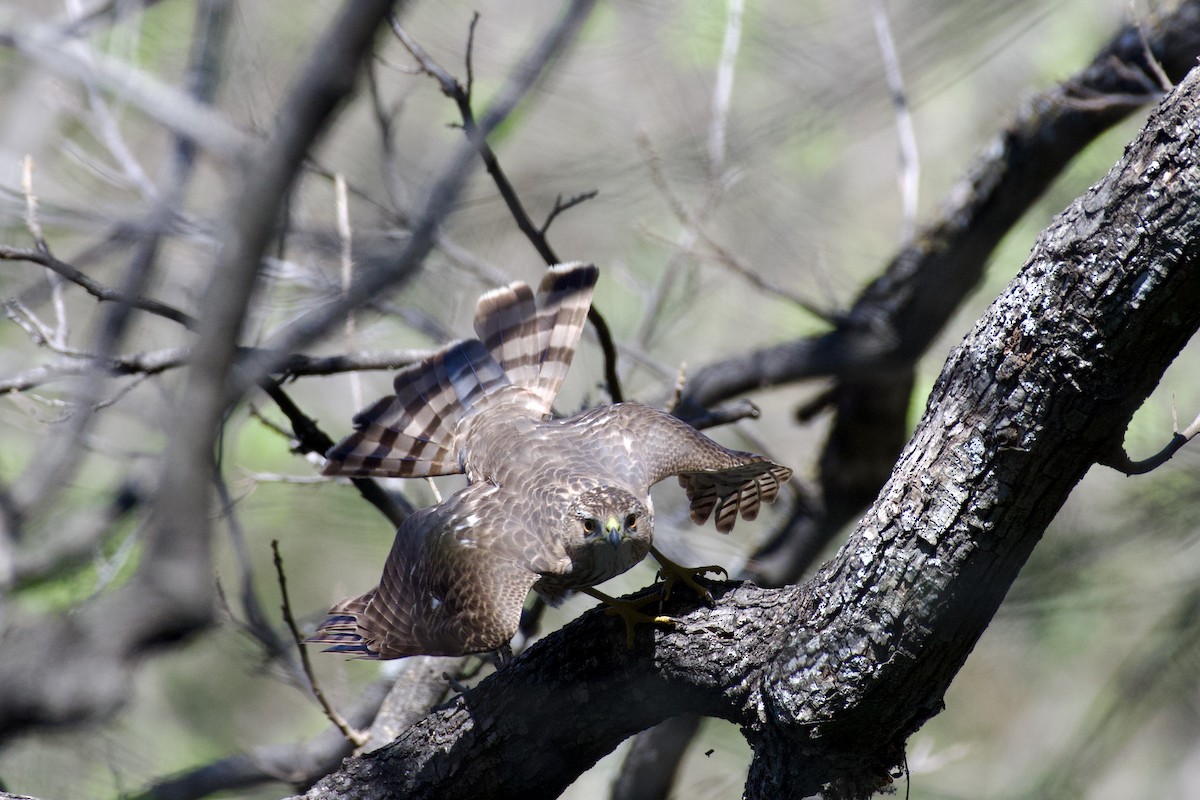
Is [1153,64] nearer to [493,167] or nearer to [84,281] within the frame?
[493,167]

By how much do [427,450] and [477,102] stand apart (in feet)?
9.05

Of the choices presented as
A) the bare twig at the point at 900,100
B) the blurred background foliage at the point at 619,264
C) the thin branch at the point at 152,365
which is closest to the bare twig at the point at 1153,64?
the blurred background foliage at the point at 619,264

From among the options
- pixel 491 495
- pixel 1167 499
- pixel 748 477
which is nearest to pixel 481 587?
pixel 491 495

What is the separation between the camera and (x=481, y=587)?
2.69m

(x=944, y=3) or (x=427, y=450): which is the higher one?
(x=944, y=3)

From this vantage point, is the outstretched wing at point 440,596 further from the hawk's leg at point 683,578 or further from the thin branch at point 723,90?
the thin branch at point 723,90

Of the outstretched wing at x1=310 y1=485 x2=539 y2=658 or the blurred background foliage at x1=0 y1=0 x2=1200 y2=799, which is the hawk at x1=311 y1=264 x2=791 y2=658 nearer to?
the outstretched wing at x1=310 y1=485 x2=539 y2=658

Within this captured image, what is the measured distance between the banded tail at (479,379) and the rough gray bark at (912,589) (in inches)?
46.8

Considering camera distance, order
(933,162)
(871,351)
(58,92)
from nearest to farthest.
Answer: (871,351) → (58,92) → (933,162)

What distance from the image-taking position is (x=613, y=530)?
9.12 ft

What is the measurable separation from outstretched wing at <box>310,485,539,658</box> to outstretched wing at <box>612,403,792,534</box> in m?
0.50

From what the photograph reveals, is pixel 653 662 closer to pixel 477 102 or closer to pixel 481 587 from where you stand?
pixel 481 587

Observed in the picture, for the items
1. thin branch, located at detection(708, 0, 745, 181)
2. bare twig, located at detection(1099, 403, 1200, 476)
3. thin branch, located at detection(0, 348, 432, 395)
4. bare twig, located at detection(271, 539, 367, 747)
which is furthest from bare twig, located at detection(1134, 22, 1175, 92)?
bare twig, located at detection(271, 539, 367, 747)

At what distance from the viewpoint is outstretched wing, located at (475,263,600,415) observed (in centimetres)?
370
